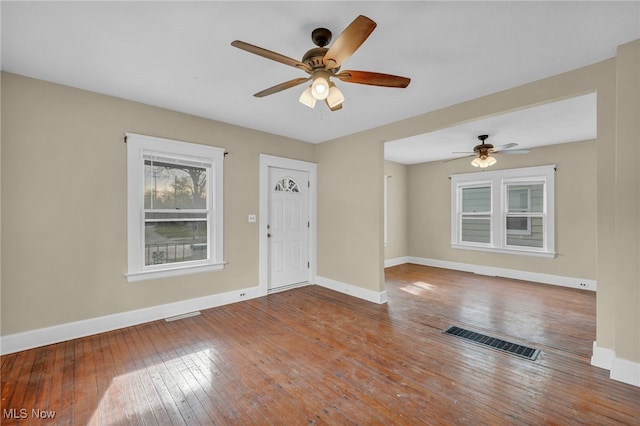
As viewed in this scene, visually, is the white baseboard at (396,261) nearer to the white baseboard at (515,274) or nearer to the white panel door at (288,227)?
the white baseboard at (515,274)

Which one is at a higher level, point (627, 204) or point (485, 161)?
point (485, 161)

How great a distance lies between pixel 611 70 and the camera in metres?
2.43

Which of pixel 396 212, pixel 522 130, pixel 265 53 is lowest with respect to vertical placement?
pixel 396 212

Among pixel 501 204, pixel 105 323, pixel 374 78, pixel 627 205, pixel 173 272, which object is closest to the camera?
pixel 374 78

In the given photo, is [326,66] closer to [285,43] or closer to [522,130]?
[285,43]

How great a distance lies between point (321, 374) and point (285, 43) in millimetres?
2787

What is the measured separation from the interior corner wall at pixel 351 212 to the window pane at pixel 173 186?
2155 mm

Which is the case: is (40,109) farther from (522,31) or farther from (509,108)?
(509,108)

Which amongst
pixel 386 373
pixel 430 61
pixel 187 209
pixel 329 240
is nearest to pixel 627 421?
pixel 386 373

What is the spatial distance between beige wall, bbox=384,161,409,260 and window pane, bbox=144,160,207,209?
15.1 feet

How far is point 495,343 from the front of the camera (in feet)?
9.69

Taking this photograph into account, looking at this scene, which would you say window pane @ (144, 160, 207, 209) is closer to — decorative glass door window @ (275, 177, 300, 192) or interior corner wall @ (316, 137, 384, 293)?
decorative glass door window @ (275, 177, 300, 192)

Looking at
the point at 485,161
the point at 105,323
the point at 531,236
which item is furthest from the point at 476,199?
the point at 105,323

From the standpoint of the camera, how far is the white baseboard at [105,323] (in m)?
2.72
